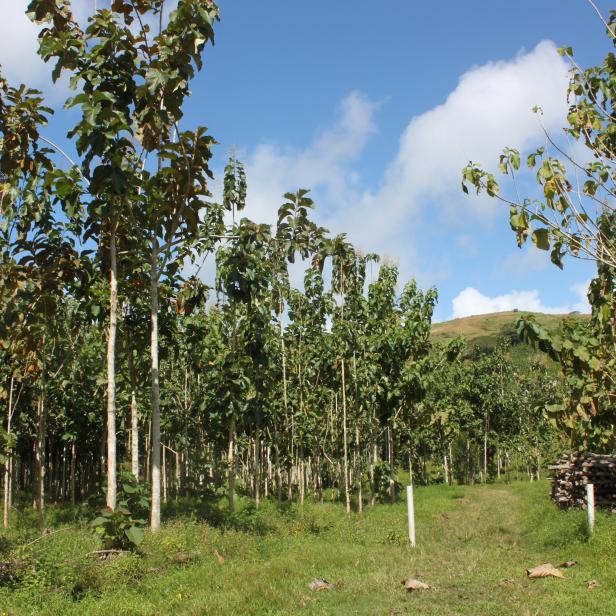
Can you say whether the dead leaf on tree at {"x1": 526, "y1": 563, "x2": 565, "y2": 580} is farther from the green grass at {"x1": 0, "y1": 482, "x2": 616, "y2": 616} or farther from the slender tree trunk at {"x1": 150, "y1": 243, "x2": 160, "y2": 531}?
the slender tree trunk at {"x1": 150, "y1": 243, "x2": 160, "y2": 531}

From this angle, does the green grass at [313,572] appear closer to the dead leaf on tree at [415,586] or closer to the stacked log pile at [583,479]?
the dead leaf on tree at [415,586]

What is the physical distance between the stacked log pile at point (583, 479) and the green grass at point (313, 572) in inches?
53.4

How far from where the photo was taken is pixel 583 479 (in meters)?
17.1

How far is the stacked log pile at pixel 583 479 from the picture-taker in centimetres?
1653

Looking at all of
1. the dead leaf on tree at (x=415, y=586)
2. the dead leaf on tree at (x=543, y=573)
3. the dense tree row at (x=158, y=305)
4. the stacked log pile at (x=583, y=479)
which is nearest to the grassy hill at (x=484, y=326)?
the dense tree row at (x=158, y=305)

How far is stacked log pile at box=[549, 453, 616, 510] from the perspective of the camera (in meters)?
16.5

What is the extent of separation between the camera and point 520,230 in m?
6.78

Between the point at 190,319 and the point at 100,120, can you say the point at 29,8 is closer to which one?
the point at 100,120

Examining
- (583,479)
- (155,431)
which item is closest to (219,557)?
(155,431)

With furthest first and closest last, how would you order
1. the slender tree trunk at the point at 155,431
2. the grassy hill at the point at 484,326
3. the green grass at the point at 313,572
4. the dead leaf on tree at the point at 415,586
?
the grassy hill at the point at 484,326
the slender tree trunk at the point at 155,431
the dead leaf on tree at the point at 415,586
the green grass at the point at 313,572

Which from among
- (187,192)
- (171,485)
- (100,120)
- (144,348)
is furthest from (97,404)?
(100,120)

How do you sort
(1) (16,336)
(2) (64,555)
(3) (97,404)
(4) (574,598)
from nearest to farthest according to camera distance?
1. (4) (574,598)
2. (2) (64,555)
3. (1) (16,336)
4. (3) (97,404)

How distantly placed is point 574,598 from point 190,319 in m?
16.1

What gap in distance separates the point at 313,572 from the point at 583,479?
10.0 meters
